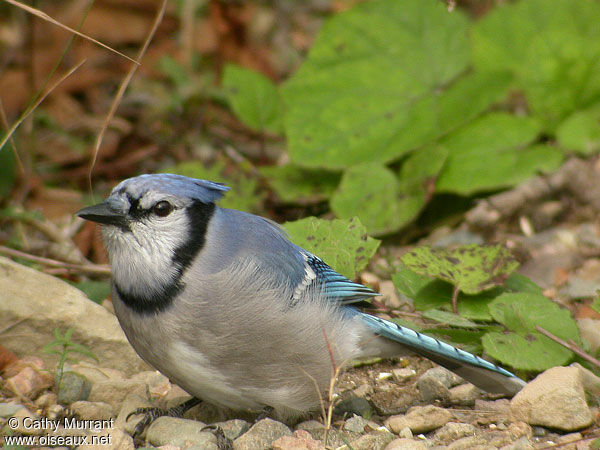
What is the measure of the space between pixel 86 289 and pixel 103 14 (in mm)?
3511

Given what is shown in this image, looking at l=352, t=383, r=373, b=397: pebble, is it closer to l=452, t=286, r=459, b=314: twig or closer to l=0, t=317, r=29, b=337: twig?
l=452, t=286, r=459, b=314: twig

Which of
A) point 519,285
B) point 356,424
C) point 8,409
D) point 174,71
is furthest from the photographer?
point 174,71

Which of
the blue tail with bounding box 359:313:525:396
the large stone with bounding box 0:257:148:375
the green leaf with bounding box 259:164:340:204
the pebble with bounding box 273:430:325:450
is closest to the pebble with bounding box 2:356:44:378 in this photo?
Result: the large stone with bounding box 0:257:148:375

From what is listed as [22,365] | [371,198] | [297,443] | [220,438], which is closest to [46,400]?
[22,365]

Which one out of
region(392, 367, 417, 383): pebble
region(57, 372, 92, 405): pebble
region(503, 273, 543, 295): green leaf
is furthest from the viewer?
region(503, 273, 543, 295): green leaf

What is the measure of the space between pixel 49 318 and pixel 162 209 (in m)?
0.69

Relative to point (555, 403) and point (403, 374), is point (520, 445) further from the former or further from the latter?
point (403, 374)

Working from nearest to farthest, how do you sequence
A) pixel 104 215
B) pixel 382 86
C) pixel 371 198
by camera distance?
1. pixel 104 215
2. pixel 371 198
3. pixel 382 86

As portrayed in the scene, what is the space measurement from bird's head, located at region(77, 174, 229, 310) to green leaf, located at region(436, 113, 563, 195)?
2.13 metres

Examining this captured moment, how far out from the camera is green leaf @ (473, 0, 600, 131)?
499 centimetres

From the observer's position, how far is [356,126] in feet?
15.5

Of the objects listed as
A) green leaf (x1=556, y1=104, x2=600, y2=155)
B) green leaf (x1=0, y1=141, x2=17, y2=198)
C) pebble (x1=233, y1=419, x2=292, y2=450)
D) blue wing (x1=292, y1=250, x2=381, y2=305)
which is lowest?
green leaf (x1=0, y1=141, x2=17, y2=198)

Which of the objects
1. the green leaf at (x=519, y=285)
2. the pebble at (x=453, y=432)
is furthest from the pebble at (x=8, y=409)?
the green leaf at (x=519, y=285)

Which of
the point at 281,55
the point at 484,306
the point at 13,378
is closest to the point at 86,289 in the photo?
the point at 13,378
